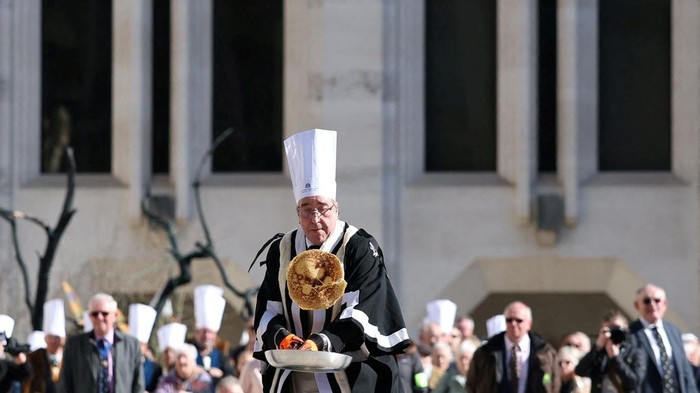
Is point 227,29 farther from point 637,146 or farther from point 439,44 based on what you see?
point 637,146

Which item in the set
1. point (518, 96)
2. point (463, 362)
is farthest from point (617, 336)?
point (518, 96)

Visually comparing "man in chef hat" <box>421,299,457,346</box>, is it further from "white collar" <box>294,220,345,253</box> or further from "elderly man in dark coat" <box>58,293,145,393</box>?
"white collar" <box>294,220,345,253</box>

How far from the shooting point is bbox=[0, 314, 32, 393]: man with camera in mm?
14930

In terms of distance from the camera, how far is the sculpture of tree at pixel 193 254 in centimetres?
2311

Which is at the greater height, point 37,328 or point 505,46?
point 505,46

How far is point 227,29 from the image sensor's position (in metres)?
28.0

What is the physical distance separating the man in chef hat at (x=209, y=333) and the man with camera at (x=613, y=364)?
3550mm

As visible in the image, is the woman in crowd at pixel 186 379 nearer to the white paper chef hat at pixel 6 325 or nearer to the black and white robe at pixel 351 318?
the white paper chef hat at pixel 6 325

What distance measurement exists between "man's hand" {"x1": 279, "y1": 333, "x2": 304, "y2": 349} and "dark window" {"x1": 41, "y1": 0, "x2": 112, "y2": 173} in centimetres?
1859

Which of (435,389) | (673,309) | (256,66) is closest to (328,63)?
(256,66)

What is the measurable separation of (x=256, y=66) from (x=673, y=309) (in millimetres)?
6295

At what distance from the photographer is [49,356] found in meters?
17.8

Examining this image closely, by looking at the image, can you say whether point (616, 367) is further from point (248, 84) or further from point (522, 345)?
point (248, 84)

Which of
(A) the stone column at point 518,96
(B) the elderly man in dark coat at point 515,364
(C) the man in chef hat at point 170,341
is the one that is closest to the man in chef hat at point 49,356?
(C) the man in chef hat at point 170,341
